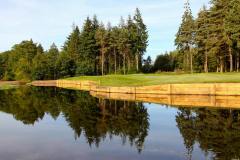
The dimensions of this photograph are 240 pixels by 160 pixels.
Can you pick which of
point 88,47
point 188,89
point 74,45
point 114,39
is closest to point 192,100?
point 188,89

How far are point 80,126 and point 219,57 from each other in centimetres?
5864

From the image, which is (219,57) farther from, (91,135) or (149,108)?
(91,135)

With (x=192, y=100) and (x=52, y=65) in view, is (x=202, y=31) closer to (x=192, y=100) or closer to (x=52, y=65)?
(x=192, y=100)

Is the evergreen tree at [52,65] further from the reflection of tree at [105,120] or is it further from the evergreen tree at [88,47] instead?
the reflection of tree at [105,120]

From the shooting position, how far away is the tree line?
10181cm

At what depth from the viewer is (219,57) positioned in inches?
3098

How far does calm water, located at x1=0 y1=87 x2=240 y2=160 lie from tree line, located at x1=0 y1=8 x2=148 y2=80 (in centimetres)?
6168

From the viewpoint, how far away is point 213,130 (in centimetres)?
2300

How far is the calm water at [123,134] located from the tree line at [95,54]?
6168cm

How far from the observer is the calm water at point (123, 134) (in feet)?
58.2

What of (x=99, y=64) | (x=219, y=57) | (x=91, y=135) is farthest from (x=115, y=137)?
(x=99, y=64)

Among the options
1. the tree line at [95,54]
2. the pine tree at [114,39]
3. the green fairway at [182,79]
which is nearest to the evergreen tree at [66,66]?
the tree line at [95,54]

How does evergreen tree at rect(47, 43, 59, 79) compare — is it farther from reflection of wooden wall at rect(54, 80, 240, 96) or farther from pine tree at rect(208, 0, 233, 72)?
reflection of wooden wall at rect(54, 80, 240, 96)

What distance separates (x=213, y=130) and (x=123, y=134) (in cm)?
584
